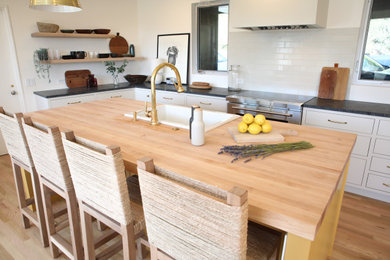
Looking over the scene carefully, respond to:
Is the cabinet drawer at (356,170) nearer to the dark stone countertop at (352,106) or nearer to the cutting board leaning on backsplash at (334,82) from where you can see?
the dark stone countertop at (352,106)

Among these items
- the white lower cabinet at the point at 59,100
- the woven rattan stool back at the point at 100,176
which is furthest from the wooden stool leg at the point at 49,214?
the white lower cabinet at the point at 59,100

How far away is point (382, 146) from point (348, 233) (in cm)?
96

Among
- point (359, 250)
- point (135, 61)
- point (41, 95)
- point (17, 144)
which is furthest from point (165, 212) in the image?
point (135, 61)

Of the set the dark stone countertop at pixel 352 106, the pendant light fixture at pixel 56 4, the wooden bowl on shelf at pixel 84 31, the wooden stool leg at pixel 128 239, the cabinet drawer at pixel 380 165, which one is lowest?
the cabinet drawer at pixel 380 165

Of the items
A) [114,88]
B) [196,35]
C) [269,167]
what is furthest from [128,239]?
[196,35]

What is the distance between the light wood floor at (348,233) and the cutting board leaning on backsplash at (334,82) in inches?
46.9

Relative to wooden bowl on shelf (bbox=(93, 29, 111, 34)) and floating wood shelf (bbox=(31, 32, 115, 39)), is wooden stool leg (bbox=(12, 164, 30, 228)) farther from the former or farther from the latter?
wooden bowl on shelf (bbox=(93, 29, 111, 34))

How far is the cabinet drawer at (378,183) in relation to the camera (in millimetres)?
2744

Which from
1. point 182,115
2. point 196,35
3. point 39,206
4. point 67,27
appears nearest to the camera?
point 39,206

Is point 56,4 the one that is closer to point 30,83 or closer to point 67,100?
point 67,100

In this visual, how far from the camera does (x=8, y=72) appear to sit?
3.90 metres

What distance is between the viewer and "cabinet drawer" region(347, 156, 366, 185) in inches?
112

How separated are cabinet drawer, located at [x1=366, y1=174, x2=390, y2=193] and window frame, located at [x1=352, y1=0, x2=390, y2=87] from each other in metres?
1.06

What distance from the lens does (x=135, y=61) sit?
17.2 feet
